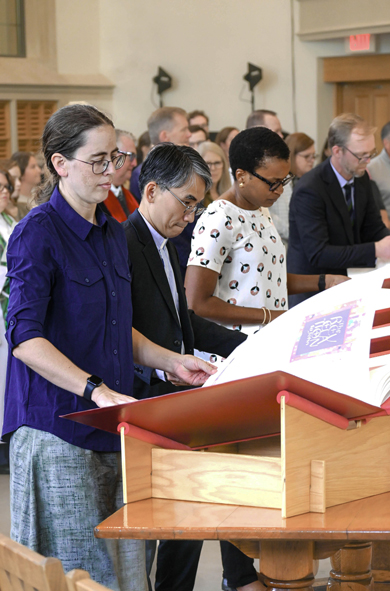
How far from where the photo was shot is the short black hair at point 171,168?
2184mm

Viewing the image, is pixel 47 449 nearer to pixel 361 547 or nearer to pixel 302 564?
pixel 302 564

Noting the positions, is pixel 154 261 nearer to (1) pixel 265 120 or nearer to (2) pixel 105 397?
(2) pixel 105 397

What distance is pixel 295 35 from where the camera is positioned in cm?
995

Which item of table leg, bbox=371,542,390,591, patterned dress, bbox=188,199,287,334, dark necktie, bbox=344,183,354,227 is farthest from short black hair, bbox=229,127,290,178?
table leg, bbox=371,542,390,591

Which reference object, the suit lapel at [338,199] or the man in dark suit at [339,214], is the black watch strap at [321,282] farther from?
the suit lapel at [338,199]

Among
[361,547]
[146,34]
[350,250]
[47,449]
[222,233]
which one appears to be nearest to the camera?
[47,449]

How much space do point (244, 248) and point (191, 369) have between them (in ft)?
2.64

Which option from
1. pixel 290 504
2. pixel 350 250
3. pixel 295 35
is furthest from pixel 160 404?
pixel 295 35

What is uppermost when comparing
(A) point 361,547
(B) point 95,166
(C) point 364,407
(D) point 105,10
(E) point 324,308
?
(D) point 105,10

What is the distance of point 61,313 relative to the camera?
5.85 ft

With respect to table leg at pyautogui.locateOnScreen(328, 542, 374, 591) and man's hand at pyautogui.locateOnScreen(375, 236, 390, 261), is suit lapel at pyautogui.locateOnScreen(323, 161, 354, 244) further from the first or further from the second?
table leg at pyautogui.locateOnScreen(328, 542, 374, 591)

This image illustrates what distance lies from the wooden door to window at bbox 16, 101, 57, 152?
3799mm

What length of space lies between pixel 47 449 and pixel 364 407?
74cm

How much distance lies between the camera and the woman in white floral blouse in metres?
2.57
